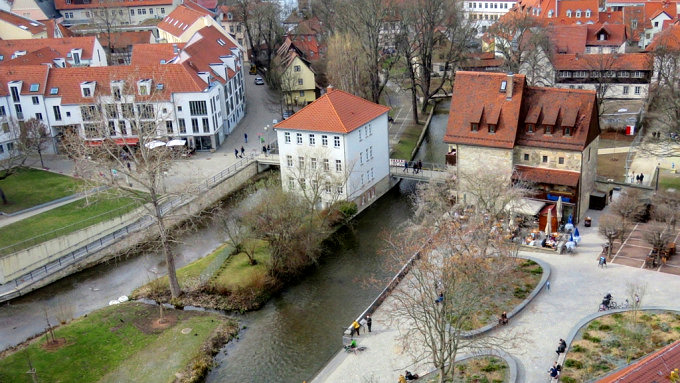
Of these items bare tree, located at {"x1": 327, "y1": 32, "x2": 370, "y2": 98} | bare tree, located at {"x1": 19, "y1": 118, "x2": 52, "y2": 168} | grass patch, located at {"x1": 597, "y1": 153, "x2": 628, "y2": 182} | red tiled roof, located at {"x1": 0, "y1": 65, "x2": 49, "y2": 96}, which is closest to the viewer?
grass patch, located at {"x1": 597, "y1": 153, "x2": 628, "y2": 182}

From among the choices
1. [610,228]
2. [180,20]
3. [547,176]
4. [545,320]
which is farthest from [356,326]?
[180,20]

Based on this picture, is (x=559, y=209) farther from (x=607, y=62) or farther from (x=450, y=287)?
(x=607, y=62)

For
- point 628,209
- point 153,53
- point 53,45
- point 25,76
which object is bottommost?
point 628,209

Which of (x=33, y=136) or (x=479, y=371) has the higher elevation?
(x=33, y=136)

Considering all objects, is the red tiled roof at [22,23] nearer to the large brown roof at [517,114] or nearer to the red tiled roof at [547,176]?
the large brown roof at [517,114]

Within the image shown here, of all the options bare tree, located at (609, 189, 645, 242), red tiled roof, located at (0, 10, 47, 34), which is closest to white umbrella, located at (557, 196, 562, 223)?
bare tree, located at (609, 189, 645, 242)

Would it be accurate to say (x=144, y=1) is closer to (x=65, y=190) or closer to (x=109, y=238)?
(x=65, y=190)

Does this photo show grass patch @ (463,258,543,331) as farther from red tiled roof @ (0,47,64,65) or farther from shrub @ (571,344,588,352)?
red tiled roof @ (0,47,64,65)
